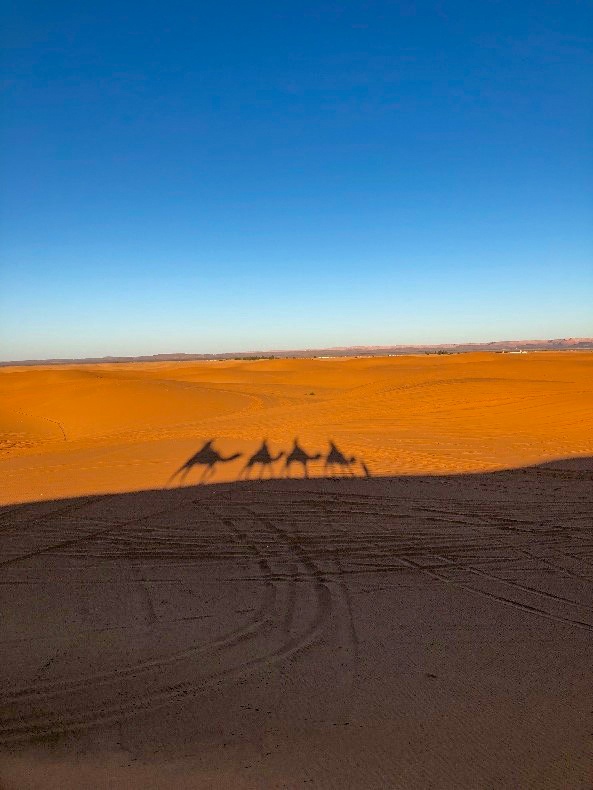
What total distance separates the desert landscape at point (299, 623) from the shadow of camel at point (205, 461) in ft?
0.42

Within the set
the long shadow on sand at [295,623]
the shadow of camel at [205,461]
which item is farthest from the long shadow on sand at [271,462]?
the long shadow on sand at [295,623]

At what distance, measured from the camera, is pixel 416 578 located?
192 inches

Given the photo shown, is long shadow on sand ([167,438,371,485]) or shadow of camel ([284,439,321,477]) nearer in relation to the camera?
long shadow on sand ([167,438,371,485])

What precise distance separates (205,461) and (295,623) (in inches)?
262

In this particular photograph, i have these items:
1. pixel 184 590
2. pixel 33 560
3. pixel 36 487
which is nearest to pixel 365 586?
pixel 184 590

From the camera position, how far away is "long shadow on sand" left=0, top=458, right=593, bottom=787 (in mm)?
2977

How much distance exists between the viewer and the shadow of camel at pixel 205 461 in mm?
9291

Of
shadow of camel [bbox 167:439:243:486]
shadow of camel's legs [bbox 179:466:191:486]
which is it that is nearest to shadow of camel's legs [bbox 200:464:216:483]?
shadow of camel [bbox 167:439:243:486]

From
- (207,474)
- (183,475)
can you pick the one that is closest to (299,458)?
(207,474)

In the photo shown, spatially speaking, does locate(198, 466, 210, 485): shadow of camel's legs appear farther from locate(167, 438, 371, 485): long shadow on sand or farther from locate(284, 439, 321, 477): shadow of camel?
locate(284, 439, 321, 477): shadow of camel

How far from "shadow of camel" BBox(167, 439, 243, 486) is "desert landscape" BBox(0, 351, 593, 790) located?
129 millimetres

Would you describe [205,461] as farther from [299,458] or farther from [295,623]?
[295,623]

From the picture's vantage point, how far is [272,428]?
14633 millimetres

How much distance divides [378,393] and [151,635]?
20.8 metres
